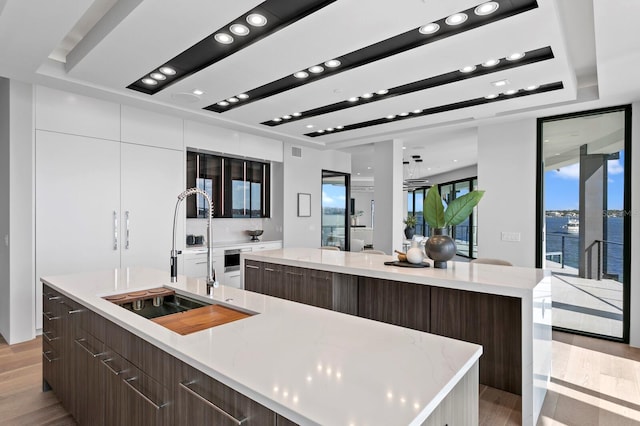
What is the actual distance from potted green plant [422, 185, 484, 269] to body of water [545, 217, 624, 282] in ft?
8.20

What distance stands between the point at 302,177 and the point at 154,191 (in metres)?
2.97

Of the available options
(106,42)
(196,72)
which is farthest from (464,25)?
(106,42)

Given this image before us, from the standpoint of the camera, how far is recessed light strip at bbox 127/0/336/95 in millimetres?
2375

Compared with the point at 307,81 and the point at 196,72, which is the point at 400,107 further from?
the point at 196,72

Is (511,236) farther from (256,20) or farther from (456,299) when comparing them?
(256,20)

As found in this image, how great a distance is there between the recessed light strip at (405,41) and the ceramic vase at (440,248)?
4.98 feet

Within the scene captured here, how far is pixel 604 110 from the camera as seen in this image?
4258mm

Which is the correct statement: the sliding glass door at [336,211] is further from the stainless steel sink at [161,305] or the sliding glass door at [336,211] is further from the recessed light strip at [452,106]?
the stainless steel sink at [161,305]

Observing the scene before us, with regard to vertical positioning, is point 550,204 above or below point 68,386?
above

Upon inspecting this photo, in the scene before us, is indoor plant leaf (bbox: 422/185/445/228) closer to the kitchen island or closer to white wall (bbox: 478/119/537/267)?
the kitchen island

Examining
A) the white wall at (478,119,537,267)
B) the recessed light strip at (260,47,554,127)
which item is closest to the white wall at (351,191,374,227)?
the white wall at (478,119,537,267)

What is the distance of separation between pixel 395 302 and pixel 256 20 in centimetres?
260

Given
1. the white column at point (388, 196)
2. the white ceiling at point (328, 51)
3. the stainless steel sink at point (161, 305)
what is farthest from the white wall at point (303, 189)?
the stainless steel sink at point (161, 305)

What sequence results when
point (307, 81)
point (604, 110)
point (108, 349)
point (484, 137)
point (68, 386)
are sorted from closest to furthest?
point (108, 349) < point (68, 386) < point (307, 81) < point (604, 110) < point (484, 137)
